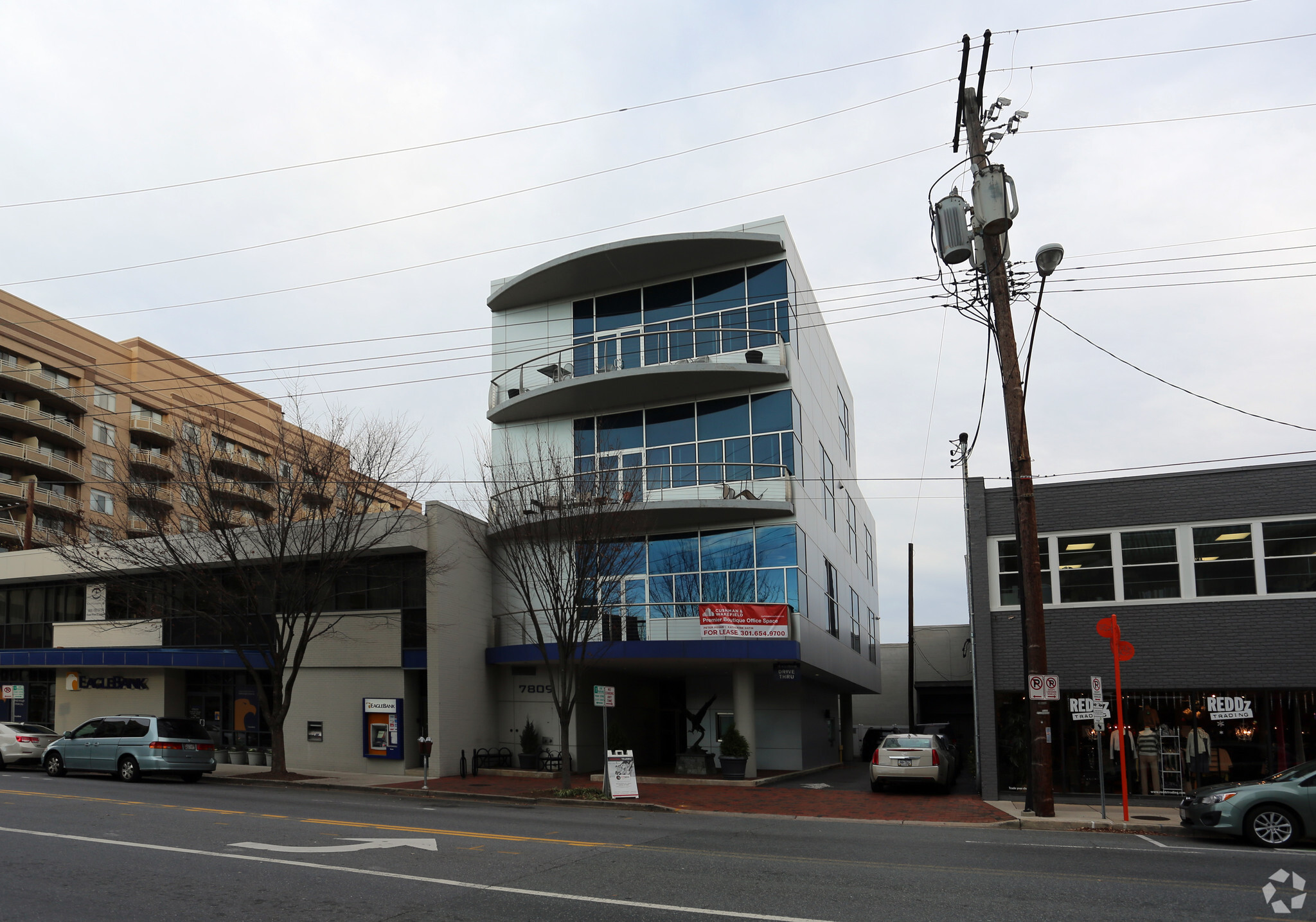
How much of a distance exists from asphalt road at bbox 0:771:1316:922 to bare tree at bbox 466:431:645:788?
630cm

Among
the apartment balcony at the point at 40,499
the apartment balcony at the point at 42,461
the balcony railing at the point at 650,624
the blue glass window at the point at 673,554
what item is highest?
the apartment balcony at the point at 42,461

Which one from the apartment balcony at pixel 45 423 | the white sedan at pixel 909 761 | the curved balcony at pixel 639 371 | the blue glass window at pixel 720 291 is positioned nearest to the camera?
the white sedan at pixel 909 761

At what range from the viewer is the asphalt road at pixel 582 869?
8.67 metres

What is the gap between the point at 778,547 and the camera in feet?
85.5

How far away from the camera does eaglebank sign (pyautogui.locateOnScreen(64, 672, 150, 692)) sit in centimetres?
3181

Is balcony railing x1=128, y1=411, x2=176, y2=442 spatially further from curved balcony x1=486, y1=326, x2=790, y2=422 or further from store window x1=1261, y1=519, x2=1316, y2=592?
store window x1=1261, y1=519, x2=1316, y2=592

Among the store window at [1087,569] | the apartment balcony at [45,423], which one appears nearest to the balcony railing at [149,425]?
the apartment balcony at [45,423]

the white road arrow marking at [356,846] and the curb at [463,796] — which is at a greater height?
the white road arrow marking at [356,846]

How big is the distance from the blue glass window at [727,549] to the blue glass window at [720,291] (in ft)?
20.7

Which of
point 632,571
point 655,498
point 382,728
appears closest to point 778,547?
point 655,498

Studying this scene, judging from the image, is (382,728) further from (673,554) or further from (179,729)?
(673,554)

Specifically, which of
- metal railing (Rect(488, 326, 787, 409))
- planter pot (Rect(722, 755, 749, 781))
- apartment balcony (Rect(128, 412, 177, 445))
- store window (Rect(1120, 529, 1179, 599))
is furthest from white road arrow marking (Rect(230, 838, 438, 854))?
apartment balcony (Rect(128, 412, 177, 445))

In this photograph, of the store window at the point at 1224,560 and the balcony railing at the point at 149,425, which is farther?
the balcony railing at the point at 149,425

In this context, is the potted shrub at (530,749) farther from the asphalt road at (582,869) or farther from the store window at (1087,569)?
the store window at (1087,569)
